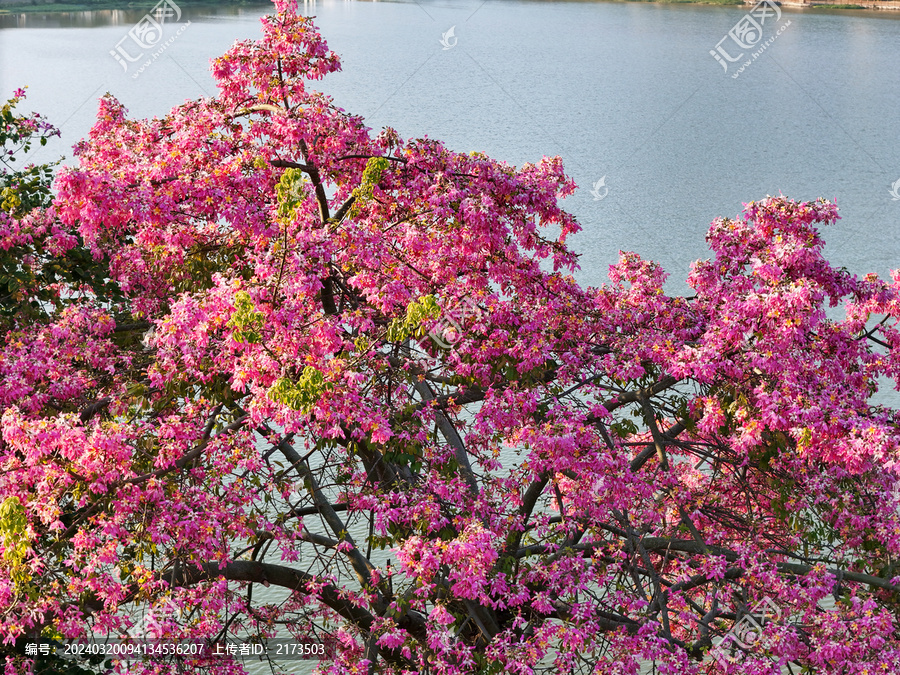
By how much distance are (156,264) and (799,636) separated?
164 inches

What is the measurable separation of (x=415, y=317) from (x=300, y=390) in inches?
23.6

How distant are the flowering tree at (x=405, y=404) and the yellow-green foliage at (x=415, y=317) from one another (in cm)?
2

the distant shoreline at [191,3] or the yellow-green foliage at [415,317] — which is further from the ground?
the distant shoreline at [191,3]

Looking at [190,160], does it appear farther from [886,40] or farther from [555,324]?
[886,40]

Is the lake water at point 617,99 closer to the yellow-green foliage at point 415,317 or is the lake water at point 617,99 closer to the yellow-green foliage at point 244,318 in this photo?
the yellow-green foliage at point 415,317

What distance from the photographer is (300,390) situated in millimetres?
3809

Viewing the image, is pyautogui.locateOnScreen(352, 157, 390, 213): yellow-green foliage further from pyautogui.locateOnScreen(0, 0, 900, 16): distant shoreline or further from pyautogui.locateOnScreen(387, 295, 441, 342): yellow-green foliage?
pyautogui.locateOnScreen(0, 0, 900, 16): distant shoreline

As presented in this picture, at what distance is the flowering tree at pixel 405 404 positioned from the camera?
4047 mm

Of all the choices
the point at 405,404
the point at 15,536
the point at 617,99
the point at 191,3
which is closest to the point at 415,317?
the point at 405,404

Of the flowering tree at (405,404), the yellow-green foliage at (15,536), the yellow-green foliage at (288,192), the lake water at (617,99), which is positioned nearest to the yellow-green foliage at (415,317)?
the flowering tree at (405,404)

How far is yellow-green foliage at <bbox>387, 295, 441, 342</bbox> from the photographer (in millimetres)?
3938

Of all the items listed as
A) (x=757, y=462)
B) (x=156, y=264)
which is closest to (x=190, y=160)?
(x=156, y=264)

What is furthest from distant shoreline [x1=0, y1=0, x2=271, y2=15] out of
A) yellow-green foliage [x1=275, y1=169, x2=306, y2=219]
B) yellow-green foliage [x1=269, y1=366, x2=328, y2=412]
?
yellow-green foliage [x1=269, y1=366, x2=328, y2=412]

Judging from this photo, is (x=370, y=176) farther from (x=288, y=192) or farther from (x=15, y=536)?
(x=15, y=536)
